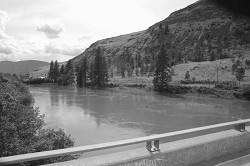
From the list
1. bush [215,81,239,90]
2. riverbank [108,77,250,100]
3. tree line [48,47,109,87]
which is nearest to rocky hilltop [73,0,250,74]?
tree line [48,47,109,87]

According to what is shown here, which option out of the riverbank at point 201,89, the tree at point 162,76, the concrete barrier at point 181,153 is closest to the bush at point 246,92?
the riverbank at point 201,89

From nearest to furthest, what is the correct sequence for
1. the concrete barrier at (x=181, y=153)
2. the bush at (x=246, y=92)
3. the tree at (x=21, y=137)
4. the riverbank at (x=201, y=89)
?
the concrete barrier at (x=181, y=153), the tree at (x=21, y=137), the bush at (x=246, y=92), the riverbank at (x=201, y=89)

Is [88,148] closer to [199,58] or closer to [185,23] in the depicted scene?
[199,58]

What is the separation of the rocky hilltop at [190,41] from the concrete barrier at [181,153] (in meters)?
98.9

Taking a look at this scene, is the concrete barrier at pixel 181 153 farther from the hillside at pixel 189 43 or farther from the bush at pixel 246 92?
the hillside at pixel 189 43

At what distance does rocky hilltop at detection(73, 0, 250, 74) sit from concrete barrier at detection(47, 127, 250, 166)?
98.9 m

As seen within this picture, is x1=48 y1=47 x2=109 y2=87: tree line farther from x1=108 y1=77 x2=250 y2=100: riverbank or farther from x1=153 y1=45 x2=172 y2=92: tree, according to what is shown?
x1=153 y1=45 x2=172 y2=92: tree

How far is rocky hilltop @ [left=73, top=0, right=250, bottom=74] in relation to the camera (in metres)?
120

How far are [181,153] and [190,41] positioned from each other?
14270 centimetres

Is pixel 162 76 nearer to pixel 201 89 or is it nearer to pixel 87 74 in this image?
pixel 201 89

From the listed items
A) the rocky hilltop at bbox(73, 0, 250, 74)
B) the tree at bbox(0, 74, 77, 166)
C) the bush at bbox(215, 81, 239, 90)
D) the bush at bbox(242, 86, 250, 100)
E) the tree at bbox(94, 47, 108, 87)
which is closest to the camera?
the tree at bbox(0, 74, 77, 166)

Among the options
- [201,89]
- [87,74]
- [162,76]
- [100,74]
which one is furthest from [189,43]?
[201,89]

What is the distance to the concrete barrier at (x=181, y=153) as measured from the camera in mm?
4863

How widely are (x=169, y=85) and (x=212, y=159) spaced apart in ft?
219
